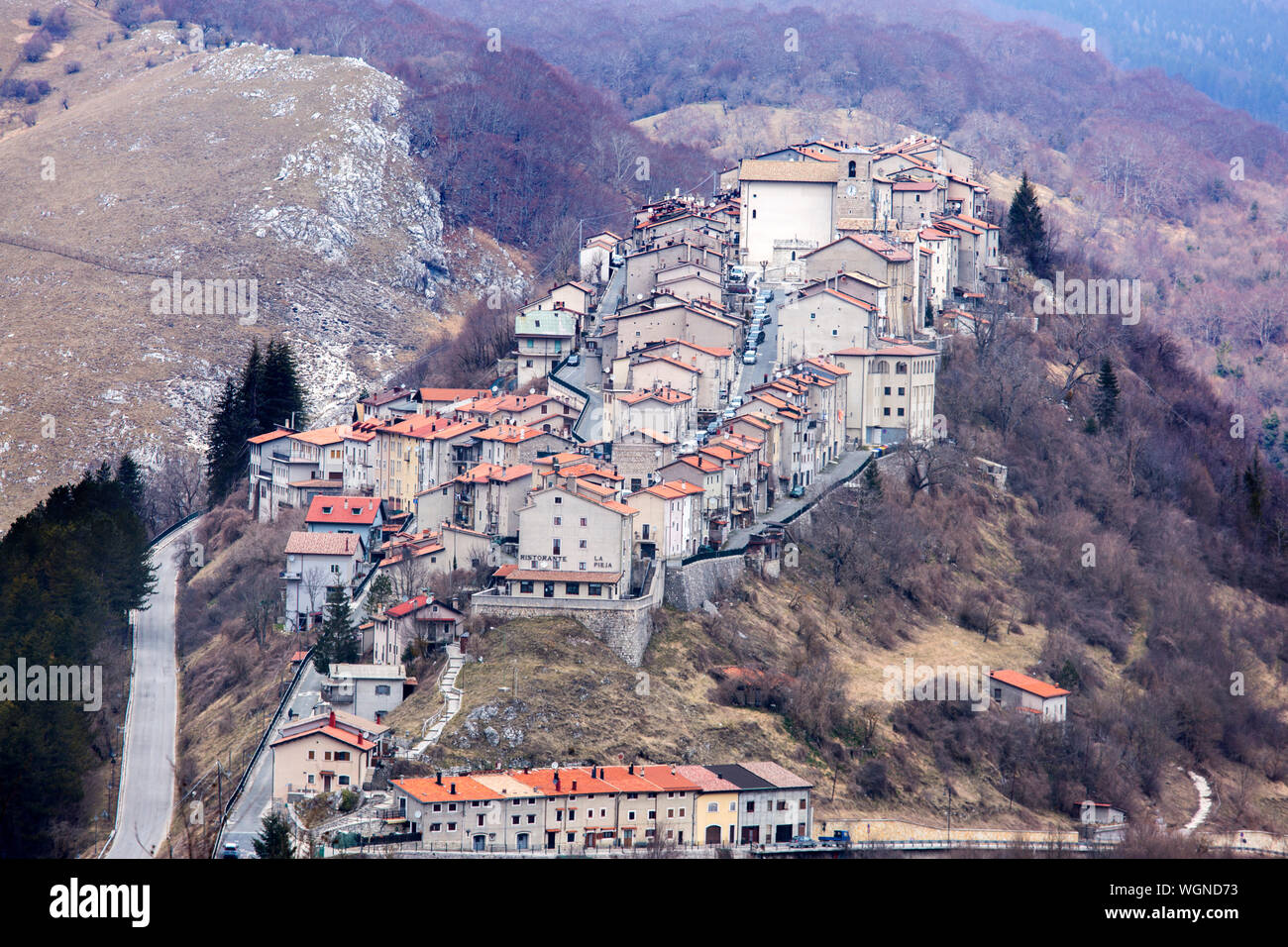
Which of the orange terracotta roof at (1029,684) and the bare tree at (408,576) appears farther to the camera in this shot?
the orange terracotta roof at (1029,684)

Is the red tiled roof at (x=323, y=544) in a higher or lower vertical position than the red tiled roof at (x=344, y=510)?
lower

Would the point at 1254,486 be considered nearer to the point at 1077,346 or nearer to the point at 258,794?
the point at 1077,346

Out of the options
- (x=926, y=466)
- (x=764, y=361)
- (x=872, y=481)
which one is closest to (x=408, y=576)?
(x=872, y=481)

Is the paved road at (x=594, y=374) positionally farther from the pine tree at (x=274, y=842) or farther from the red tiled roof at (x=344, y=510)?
the pine tree at (x=274, y=842)

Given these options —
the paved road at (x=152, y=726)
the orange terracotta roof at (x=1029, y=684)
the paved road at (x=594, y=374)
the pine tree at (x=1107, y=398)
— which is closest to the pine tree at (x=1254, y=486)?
the pine tree at (x=1107, y=398)

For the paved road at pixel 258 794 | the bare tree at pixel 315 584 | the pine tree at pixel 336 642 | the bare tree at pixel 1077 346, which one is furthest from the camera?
the bare tree at pixel 1077 346

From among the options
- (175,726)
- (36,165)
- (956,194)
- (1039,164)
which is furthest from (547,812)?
(1039,164)
